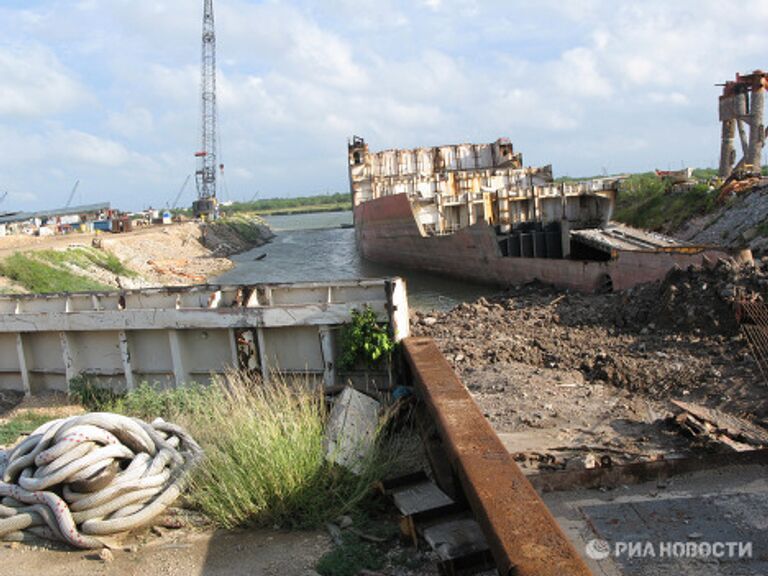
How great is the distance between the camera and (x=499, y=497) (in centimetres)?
405

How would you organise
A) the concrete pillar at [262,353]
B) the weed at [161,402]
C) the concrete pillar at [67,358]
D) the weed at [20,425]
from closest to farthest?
the weed at [20,425], the weed at [161,402], the concrete pillar at [262,353], the concrete pillar at [67,358]

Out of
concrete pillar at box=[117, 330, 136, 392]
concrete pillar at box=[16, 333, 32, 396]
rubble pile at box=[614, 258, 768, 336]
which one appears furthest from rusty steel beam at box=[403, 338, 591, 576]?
concrete pillar at box=[16, 333, 32, 396]

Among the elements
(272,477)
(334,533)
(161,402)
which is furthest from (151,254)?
(334,533)

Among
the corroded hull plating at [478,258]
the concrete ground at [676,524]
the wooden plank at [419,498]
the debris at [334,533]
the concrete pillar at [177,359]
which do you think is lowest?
the concrete ground at [676,524]

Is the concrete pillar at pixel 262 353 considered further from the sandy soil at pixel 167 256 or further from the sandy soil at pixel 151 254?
the sandy soil at pixel 167 256

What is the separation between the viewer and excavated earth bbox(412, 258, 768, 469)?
7.17 m

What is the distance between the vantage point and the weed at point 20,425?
765 cm

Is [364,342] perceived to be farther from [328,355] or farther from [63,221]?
[63,221]

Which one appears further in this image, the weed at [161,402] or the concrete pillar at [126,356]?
the concrete pillar at [126,356]

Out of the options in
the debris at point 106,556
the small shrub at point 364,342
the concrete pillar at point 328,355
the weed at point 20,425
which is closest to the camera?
the debris at point 106,556

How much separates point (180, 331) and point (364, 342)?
2.66m

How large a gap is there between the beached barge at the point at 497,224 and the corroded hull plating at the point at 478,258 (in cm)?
3

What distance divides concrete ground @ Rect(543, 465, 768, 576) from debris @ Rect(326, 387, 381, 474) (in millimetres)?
1576

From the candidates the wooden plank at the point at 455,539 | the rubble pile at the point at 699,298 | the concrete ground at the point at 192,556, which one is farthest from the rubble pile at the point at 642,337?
the concrete ground at the point at 192,556
